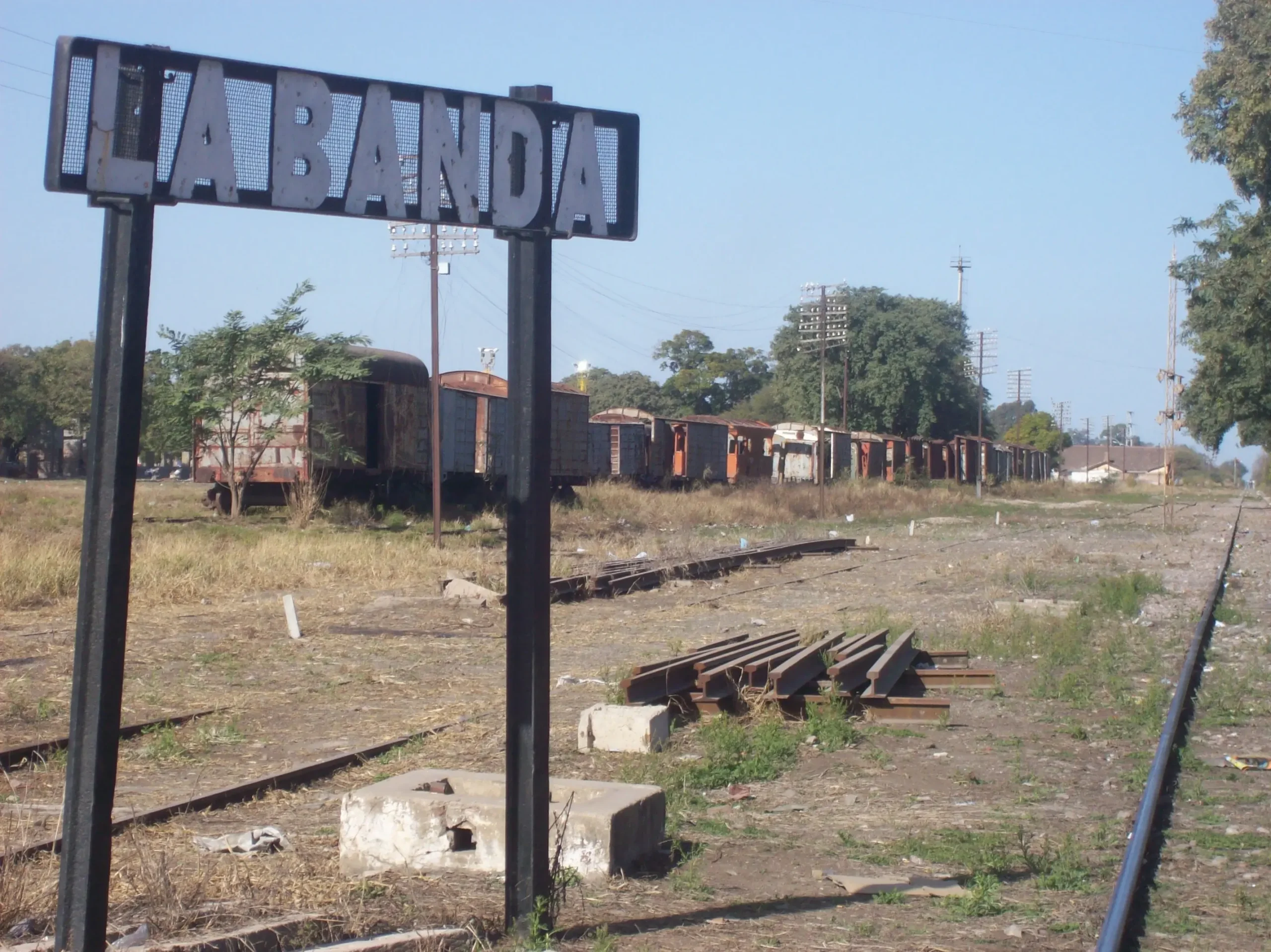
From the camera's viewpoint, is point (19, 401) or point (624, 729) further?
point (19, 401)

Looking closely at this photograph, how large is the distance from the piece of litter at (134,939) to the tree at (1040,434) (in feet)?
310

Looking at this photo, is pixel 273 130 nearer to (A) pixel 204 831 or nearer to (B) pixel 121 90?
(B) pixel 121 90

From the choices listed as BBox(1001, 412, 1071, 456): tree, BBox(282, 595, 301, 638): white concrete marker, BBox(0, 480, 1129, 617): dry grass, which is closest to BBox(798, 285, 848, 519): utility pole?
BBox(0, 480, 1129, 617): dry grass

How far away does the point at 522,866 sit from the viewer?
3814mm

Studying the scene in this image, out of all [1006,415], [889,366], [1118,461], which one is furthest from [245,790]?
[1006,415]

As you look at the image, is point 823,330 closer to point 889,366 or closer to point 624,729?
point 889,366

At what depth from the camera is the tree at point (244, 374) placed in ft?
82.0

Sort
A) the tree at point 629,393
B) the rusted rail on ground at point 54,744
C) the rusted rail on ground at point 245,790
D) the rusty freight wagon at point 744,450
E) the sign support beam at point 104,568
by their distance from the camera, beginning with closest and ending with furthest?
the sign support beam at point 104,568 < the rusted rail on ground at point 245,790 < the rusted rail on ground at point 54,744 < the rusty freight wagon at point 744,450 < the tree at point 629,393

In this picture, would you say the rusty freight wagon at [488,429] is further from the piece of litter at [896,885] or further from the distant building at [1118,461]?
the distant building at [1118,461]

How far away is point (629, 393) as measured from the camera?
287 feet

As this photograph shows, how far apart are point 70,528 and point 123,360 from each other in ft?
69.3

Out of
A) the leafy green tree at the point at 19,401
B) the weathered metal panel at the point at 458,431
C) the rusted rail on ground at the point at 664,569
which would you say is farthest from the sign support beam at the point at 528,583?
the leafy green tree at the point at 19,401

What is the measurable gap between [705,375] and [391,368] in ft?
207

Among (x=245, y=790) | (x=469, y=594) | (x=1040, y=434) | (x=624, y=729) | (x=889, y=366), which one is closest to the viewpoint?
(x=245, y=790)
